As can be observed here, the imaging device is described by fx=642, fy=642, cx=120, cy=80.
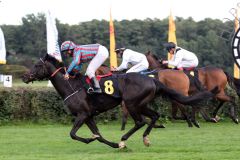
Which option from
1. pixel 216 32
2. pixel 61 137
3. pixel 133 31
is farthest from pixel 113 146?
pixel 133 31

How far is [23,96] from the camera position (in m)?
15.3

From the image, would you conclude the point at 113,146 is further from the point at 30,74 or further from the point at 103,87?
the point at 30,74

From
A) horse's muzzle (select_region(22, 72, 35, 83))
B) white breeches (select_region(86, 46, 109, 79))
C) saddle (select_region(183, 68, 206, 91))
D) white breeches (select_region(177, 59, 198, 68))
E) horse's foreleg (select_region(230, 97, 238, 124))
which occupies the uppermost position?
white breeches (select_region(86, 46, 109, 79))

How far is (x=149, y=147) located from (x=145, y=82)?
1030 mm

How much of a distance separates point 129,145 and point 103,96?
38.4 inches

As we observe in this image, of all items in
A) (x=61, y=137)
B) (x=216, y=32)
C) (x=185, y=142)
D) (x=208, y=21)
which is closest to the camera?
(x=185, y=142)

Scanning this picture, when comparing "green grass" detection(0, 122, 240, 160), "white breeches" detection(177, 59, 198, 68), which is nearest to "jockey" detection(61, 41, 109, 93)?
"green grass" detection(0, 122, 240, 160)

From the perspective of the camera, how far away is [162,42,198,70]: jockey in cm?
1446

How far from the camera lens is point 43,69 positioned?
10211 mm

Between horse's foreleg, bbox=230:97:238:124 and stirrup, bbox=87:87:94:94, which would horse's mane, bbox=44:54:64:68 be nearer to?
stirrup, bbox=87:87:94:94

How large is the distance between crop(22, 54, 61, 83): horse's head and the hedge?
16.1 ft

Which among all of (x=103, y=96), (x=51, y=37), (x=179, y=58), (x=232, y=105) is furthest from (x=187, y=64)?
(x=103, y=96)

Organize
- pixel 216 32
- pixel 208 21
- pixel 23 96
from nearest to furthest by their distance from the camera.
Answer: pixel 23 96
pixel 216 32
pixel 208 21

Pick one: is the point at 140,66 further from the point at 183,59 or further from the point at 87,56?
the point at 87,56
